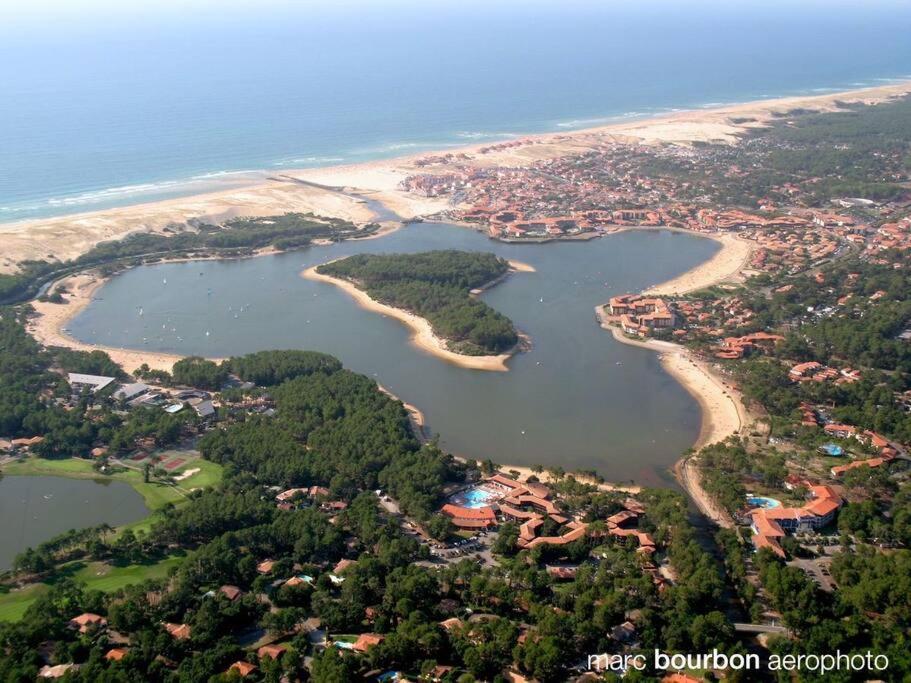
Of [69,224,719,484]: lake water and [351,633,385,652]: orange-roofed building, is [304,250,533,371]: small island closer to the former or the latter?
[69,224,719,484]: lake water

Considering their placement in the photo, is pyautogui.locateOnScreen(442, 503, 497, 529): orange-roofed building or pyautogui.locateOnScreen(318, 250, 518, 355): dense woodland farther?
pyautogui.locateOnScreen(318, 250, 518, 355): dense woodland

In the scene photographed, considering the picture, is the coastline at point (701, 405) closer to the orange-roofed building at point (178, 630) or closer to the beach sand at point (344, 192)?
the orange-roofed building at point (178, 630)

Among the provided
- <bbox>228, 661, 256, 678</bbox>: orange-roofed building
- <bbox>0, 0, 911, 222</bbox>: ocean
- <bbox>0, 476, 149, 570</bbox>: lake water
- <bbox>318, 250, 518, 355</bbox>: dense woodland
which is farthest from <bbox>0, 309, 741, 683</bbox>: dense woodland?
<bbox>0, 0, 911, 222</bbox>: ocean

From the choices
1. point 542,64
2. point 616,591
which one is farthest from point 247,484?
point 542,64

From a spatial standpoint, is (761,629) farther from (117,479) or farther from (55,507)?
(55,507)

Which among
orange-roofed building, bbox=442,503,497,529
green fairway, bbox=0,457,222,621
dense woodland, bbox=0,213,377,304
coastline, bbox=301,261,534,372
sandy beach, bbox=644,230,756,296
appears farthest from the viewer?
dense woodland, bbox=0,213,377,304

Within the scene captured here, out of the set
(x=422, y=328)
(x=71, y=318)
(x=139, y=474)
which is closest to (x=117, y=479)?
(x=139, y=474)

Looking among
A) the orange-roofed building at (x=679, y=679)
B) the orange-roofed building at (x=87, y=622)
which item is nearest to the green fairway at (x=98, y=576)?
the orange-roofed building at (x=87, y=622)
